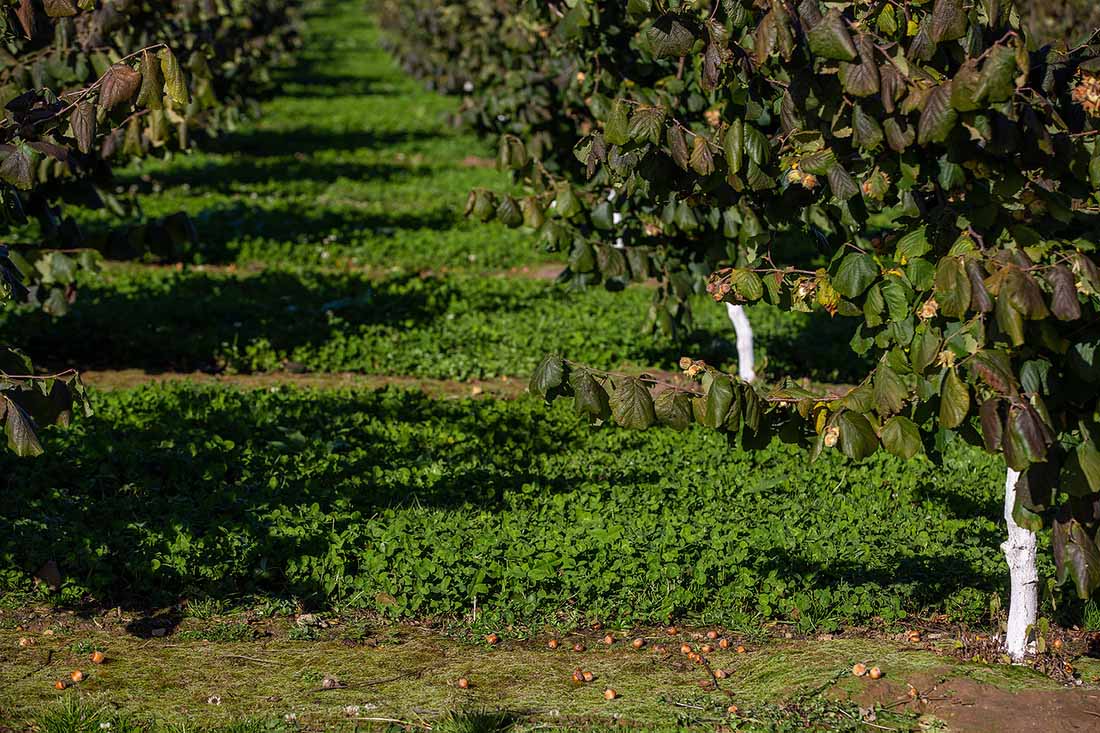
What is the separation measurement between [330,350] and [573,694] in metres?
5.49

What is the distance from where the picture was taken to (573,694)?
4676 mm

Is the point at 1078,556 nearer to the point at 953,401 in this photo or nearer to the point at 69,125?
the point at 953,401

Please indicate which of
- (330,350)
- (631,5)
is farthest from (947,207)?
(330,350)

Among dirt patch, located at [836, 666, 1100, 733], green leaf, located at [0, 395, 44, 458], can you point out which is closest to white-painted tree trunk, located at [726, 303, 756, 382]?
dirt patch, located at [836, 666, 1100, 733]

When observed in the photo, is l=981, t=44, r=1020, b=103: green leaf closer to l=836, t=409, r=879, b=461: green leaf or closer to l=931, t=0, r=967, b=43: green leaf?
l=931, t=0, r=967, b=43: green leaf

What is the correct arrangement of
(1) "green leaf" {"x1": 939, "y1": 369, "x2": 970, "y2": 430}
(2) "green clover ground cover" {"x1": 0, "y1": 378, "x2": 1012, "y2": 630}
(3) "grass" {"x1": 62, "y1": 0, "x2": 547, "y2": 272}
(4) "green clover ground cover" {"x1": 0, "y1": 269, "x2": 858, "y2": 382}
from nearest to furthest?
(1) "green leaf" {"x1": 939, "y1": 369, "x2": 970, "y2": 430}
(2) "green clover ground cover" {"x1": 0, "y1": 378, "x2": 1012, "y2": 630}
(4) "green clover ground cover" {"x1": 0, "y1": 269, "x2": 858, "y2": 382}
(3) "grass" {"x1": 62, "y1": 0, "x2": 547, "y2": 272}

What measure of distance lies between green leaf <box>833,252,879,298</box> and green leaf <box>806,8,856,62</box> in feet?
2.40

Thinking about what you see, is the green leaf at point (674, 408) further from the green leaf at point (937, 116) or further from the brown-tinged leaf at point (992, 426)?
the green leaf at point (937, 116)

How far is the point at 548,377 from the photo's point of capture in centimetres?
419

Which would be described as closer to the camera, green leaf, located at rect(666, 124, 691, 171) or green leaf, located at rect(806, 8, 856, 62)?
green leaf, located at rect(806, 8, 856, 62)

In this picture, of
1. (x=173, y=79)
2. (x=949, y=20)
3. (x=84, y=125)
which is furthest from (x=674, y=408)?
(x=84, y=125)

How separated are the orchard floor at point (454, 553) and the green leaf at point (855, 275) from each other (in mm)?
1584

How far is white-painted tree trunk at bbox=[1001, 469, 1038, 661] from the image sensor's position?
15.1 ft

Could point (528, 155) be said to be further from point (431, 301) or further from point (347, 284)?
point (347, 284)
